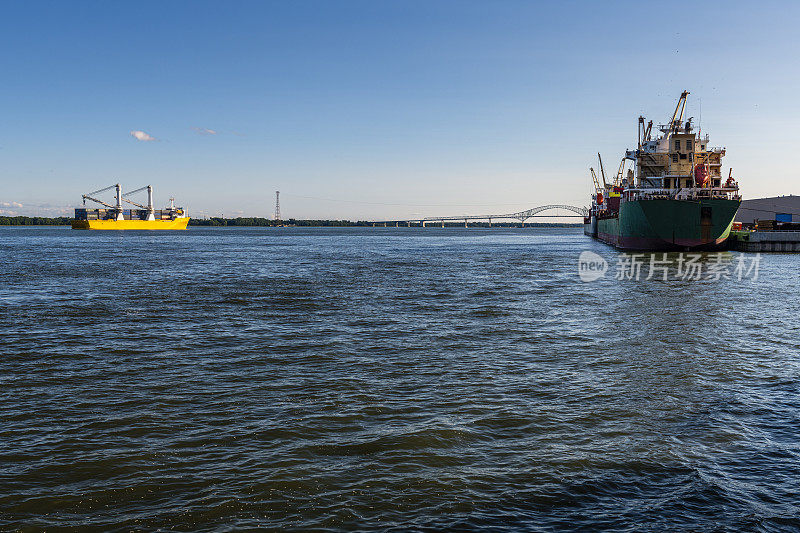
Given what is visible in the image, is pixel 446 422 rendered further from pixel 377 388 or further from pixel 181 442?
pixel 181 442

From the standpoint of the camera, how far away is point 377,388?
538 inches

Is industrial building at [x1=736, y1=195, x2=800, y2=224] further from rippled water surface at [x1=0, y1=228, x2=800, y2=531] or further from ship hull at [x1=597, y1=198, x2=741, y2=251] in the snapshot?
rippled water surface at [x1=0, y1=228, x2=800, y2=531]

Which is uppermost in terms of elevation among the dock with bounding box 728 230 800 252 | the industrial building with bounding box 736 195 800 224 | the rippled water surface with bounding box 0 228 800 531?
the industrial building with bounding box 736 195 800 224

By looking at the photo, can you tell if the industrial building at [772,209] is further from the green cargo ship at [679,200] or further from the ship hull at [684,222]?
the ship hull at [684,222]

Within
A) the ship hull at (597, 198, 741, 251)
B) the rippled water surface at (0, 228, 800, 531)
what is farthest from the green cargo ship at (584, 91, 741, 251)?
the rippled water surface at (0, 228, 800, 531)

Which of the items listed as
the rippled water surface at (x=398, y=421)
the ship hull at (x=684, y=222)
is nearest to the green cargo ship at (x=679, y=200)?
the ship hull at (x=684, y=222)

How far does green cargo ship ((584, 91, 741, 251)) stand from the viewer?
211 feet

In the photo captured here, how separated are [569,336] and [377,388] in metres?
9.71

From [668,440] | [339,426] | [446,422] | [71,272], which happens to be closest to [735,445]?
[668,440]

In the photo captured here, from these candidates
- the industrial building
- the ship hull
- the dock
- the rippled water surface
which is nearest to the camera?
the rippled water surface

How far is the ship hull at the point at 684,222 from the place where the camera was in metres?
63.7

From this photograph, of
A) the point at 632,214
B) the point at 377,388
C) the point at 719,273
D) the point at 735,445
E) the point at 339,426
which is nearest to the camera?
the point at 735,445

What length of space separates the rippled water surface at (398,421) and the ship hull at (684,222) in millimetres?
42362

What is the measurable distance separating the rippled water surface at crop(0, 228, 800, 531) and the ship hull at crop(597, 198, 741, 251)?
42362mm
